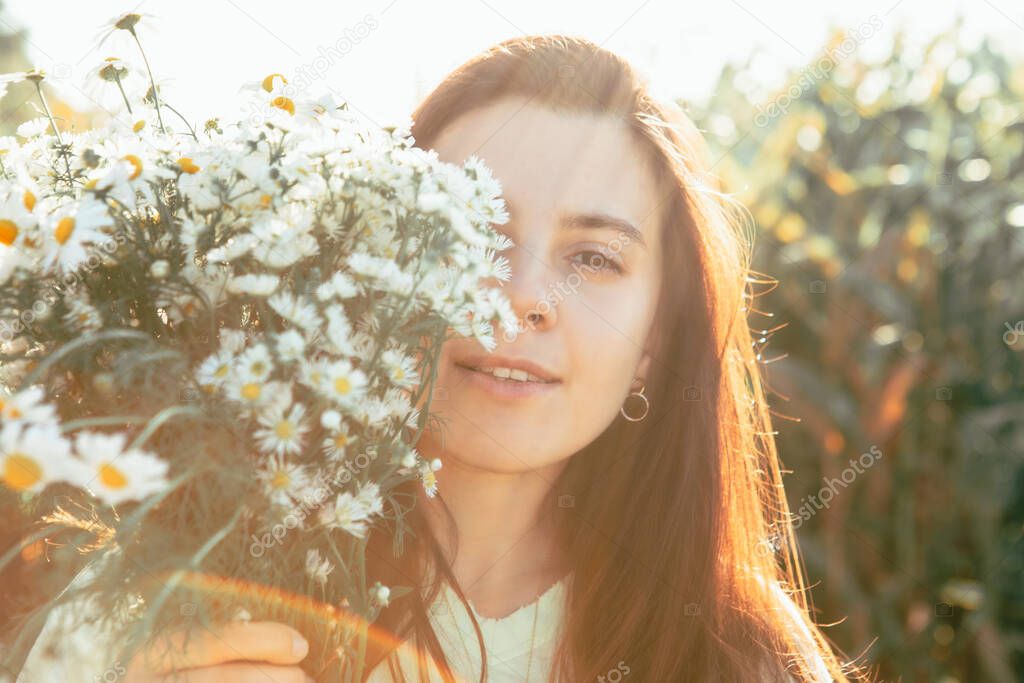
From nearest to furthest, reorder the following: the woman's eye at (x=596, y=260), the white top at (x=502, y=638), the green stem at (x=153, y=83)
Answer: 1. the green stem at (x=153, y=83)
2. the woman's eye at (x=596, y=260)
3. the white top at (x=502, y=638)

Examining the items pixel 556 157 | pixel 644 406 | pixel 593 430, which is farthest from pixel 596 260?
pixel 644 406

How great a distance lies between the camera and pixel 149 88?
108 cm

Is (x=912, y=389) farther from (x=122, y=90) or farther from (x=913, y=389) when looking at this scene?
(x=122, y=90)

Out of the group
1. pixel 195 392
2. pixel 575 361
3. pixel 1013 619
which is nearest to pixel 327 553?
pixel 195 392

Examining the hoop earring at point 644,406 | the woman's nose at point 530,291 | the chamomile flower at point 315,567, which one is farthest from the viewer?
the hoop earring at point 644,406

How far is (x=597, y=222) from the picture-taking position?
59.6 inches

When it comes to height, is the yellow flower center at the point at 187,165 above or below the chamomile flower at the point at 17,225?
above

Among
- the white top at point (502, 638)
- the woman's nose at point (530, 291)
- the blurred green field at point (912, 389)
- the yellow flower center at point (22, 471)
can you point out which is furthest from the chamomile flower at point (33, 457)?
the blurred green field at point (912, 389)

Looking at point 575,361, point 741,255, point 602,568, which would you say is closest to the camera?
point 575,361

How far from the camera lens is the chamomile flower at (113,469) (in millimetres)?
714

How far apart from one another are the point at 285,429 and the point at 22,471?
0.20 m

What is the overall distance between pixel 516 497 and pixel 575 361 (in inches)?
14.1

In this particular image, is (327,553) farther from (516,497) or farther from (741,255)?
(741,255)

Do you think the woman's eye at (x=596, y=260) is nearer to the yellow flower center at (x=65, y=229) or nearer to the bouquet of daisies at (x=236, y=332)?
the bouquet of daisies at (x=236, y=332)
